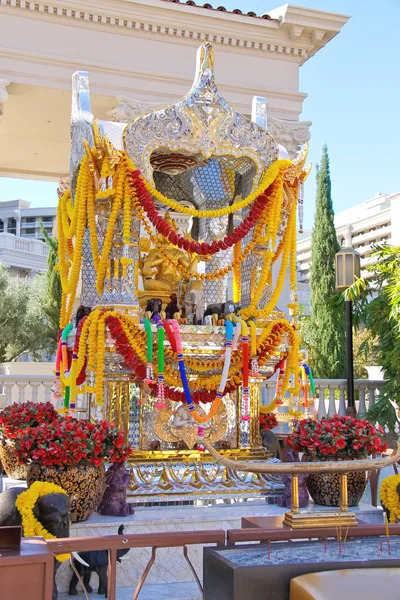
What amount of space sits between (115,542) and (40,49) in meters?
11.9

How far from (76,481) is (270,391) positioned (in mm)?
6781

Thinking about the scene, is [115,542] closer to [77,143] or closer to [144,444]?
[144,444]

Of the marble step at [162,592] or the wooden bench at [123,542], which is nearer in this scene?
the wooden bench at [123,542]

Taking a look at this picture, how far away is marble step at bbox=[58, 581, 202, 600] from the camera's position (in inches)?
194

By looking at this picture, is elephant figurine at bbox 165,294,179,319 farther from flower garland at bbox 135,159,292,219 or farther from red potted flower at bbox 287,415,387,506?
red potted flower at bbox 287,415,387,506

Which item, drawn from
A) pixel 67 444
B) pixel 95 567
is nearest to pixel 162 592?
pixel 95 567

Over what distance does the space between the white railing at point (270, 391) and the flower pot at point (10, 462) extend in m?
3.81

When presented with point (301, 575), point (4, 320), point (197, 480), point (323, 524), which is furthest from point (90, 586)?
point (4, 320)

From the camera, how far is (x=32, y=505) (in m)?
4.73

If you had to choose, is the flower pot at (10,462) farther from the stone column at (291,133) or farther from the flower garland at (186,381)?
the stone column at (291,133)

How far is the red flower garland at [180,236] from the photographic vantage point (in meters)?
6.35

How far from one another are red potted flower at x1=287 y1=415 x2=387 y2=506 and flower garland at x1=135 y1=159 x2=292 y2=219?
2.09m

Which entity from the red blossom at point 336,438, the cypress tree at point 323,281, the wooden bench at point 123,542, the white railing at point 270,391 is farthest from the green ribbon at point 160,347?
the cypress tree at point 323,281

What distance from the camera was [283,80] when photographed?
1500 centimetres
